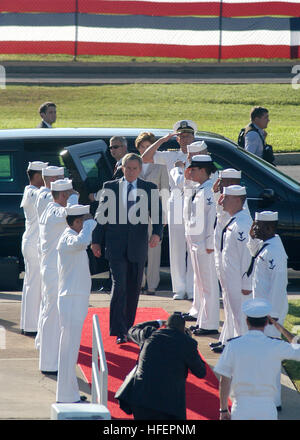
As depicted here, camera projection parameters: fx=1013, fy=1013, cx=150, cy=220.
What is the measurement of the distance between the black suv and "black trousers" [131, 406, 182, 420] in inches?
185

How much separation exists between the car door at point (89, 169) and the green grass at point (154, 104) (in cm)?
1478

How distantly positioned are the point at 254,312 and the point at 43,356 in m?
2.98

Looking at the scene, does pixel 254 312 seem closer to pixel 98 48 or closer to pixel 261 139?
pixel 261 139

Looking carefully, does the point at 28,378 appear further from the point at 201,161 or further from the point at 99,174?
the point at 99,174

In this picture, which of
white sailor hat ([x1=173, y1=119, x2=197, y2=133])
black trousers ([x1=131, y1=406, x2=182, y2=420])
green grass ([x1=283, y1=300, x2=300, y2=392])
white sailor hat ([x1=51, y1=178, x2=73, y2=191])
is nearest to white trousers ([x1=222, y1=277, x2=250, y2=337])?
green grass ([x1=283, y1=300, x2=300, y2=392])

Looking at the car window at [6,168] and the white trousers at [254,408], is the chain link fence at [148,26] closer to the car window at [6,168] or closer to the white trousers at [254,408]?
the car window at [6,168]

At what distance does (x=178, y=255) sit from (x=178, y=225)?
1.13ft

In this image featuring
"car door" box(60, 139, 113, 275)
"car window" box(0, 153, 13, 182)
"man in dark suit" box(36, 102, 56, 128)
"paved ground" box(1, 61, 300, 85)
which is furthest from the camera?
"paved ground" box(1, 61, 300, 85)

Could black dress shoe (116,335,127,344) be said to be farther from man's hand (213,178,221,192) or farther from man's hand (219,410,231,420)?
man's hand (219,410,231,420)

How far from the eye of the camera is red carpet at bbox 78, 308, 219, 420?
7.95m

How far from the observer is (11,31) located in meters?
30.0

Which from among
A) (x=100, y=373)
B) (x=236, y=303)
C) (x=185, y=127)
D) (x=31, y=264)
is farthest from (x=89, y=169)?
(x=100, y=373)

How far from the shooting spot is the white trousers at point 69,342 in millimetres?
8008

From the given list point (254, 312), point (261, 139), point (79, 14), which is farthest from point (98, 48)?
point (254, 312)
